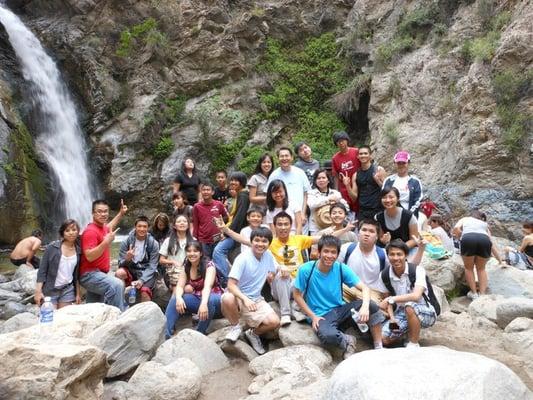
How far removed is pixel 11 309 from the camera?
6676 mm

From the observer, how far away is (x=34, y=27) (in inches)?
631

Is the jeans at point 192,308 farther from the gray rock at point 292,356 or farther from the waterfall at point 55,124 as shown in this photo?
the waterfall at point 55,124

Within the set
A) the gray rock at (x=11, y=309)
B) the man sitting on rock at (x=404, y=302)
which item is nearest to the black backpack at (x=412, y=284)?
the man sitting on rock at (x=404, y=302)

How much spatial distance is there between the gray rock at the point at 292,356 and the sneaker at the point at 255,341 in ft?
0.86

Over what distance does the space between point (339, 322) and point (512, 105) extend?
7.59m

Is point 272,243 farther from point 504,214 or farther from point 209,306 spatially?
point 504,214

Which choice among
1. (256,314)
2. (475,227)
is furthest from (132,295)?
(475,227)

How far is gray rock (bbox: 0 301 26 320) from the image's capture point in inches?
259

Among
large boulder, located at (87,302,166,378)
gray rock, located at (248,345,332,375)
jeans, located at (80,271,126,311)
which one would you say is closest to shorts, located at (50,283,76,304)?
jeans, located at (80,271,126,311)

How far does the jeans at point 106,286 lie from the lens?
5.35m

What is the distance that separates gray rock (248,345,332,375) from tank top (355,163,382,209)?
109 inches

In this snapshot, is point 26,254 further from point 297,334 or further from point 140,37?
point 140,37

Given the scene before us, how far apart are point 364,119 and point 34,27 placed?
12179mm

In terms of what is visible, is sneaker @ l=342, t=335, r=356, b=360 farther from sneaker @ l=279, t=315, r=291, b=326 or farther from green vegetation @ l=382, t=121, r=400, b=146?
green vegetation @ l=382, t=121, r=400, b=146
